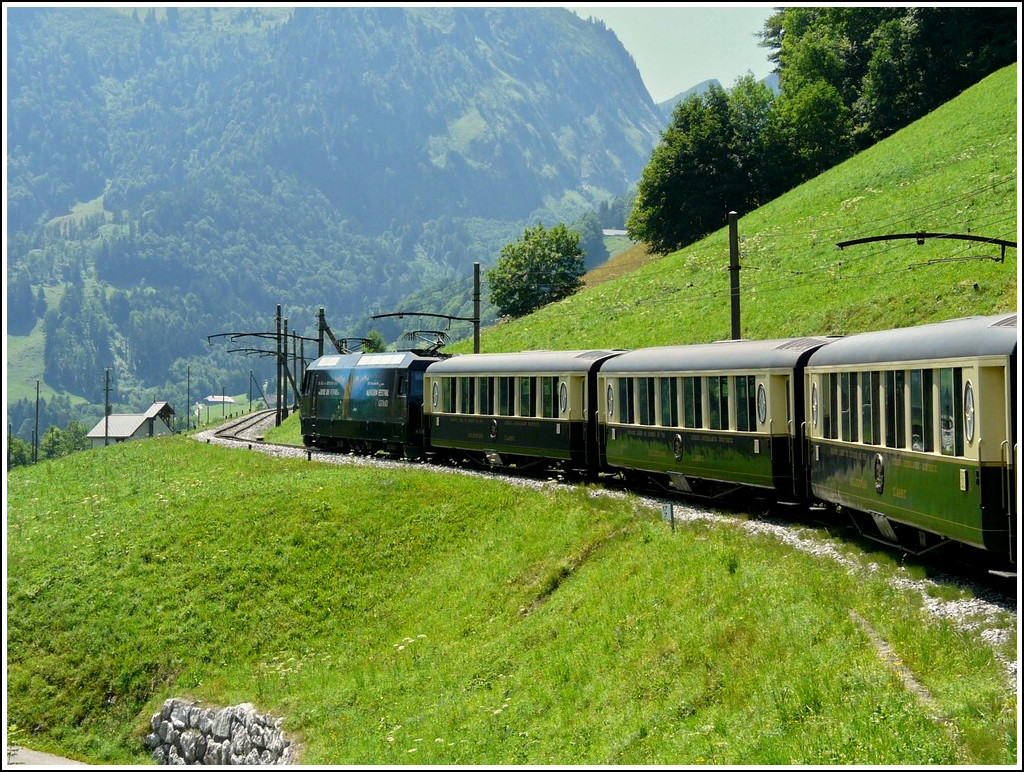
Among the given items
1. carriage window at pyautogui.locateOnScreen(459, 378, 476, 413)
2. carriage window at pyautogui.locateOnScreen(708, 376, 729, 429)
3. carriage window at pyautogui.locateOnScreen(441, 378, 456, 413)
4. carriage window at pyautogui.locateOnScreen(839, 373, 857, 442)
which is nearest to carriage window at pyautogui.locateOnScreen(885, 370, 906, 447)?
carriage window at pyautogui.locateOnScreen(839, 373, 857, 442)

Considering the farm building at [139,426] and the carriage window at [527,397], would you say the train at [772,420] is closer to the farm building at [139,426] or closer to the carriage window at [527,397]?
the carriage window at [527,397]

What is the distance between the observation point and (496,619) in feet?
73.6

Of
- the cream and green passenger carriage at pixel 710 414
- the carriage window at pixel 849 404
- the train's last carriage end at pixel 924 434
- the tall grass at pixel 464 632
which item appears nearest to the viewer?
the tall grass at pixel 464 632

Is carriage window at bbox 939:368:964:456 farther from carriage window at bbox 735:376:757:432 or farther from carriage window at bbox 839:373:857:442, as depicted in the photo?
carriage window at bbox 735:376:757:432

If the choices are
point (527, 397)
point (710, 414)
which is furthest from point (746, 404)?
point (527, 397)

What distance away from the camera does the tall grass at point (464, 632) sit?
1288 cm

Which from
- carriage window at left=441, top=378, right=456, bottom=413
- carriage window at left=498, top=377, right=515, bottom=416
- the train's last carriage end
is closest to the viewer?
the train's last carriage end

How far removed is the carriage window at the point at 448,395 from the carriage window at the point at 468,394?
71 cm

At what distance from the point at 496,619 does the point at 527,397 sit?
11.5 metres

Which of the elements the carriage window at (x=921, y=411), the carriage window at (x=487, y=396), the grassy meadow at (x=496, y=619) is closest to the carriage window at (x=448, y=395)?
the carriage window at (x=487, y=396)

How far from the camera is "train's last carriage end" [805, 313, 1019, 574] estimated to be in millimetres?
13633

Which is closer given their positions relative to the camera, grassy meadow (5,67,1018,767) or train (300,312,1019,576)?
grassy meadow (5,67,1018,767)

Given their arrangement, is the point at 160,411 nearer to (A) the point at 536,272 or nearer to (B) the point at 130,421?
(B) the point at 130,421

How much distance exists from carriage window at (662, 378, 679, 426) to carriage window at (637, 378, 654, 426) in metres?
0.51
